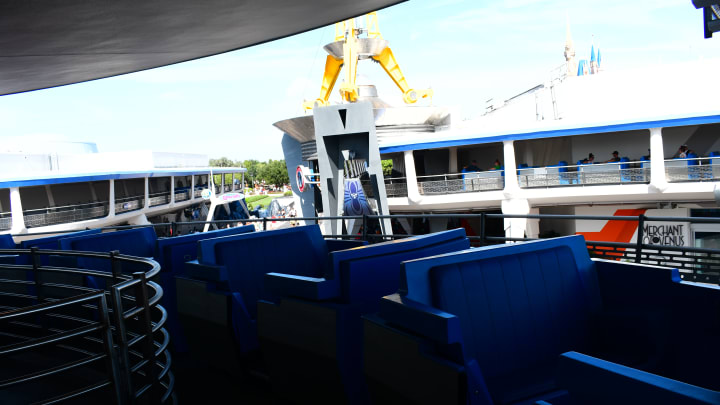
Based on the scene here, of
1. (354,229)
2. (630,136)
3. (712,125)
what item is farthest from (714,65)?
(354,229)

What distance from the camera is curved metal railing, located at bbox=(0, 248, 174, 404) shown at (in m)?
2.81

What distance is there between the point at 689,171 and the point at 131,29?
2382 cm

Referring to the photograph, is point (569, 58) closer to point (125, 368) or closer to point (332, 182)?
point (332, 182)

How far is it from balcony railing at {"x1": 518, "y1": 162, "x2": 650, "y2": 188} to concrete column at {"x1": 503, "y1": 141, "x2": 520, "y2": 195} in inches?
14.0

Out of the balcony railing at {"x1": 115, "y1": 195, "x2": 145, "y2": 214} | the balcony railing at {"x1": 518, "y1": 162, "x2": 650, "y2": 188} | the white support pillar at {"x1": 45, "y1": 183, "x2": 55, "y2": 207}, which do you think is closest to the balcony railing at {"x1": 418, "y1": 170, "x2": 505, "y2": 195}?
the balcony railing at {"x1": 518, "y1": 162, "x2": 650, "y2": 188}

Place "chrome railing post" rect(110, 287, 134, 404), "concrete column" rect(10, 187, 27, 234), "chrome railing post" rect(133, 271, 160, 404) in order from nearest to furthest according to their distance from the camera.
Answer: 1. "chrome railing post" rect(110, 287, 134, 404)
2. "chrome railing post" rect(133, 271, 160, 404)
3. "concrete column" rect(10, 187, 27, 234)

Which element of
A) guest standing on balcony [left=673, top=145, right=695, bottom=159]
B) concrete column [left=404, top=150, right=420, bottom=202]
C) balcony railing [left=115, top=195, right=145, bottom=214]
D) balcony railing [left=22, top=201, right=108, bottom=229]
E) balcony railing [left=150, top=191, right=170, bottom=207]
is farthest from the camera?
balcony railing [left=150, top=191, right=170, bottom=207]

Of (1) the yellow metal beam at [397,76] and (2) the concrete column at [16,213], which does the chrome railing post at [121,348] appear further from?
(1) the yellow metal beam at [397,76]

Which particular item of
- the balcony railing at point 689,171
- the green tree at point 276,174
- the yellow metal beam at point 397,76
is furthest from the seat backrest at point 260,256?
the green tree at point 276,174

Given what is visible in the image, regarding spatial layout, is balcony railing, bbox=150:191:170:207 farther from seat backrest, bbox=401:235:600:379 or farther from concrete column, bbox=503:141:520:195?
seat backrest, bbox=401:235:600:379

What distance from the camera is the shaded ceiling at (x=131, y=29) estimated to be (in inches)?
224

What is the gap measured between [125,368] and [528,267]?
8.13 ft

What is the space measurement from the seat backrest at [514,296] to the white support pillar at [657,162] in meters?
22.9

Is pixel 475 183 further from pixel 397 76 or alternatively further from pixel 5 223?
pixel 5 223
